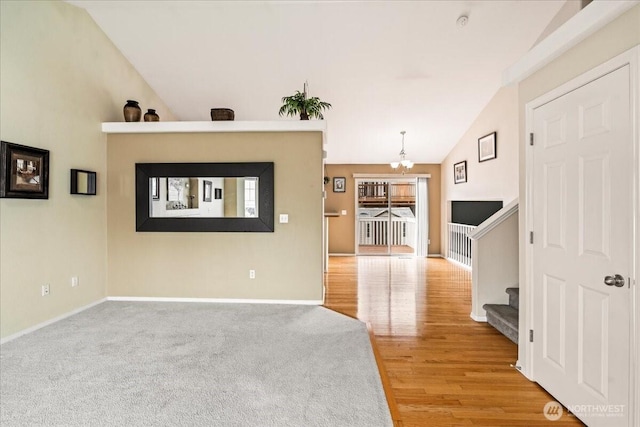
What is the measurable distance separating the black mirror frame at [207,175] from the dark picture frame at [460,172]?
4.52 metres

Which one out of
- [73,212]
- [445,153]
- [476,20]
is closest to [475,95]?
[476,20]

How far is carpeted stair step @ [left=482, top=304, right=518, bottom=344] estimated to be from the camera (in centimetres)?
307

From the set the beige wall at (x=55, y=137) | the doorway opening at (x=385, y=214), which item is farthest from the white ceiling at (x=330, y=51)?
the doorway opening at (x=385, y=214)

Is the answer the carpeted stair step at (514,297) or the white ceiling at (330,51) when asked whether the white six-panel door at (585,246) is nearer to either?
the carpeted stair step at (514,297)

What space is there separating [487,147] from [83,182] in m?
6.17

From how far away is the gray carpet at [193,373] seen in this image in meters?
1.97

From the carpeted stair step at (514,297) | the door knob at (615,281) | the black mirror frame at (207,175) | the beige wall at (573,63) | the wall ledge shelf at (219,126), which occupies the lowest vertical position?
the carpeted stair step at (514,297)

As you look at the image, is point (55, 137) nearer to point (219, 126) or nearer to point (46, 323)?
point (219, 126)

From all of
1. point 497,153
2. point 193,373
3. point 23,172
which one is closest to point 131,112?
point 23,172

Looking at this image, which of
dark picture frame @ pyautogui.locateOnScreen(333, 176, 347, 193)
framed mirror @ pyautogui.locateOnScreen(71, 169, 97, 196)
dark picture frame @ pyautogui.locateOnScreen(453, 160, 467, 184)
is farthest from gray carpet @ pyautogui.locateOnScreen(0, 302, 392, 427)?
dark picture frame @ pyautogui.locateOnScreen(333, 176, 347, 193)

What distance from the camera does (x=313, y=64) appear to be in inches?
191

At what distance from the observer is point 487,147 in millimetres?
5898

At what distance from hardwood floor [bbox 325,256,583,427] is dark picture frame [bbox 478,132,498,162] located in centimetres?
227

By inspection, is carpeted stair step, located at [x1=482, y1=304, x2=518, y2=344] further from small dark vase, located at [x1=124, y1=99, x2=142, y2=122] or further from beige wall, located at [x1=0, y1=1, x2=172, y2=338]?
small dark vase, located at [x1=124, y1=99, x2=142, y2=122]
